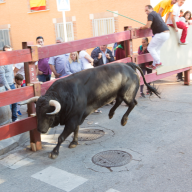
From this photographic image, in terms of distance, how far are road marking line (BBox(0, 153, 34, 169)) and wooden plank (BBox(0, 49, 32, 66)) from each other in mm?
1453

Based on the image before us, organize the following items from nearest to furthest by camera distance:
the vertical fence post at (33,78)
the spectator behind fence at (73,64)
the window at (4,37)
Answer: the vertical fence post at (33,78) → the spectator behind fence at (73,64) → the window at (4,37)

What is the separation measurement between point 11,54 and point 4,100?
68cm

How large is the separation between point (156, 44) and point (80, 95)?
3.01m

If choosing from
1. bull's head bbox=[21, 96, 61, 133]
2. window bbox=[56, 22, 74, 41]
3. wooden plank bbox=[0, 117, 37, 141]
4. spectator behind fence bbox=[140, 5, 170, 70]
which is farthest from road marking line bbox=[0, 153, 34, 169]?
window bbox=[56, 22, 74, 41]

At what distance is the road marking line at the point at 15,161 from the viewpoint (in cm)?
406

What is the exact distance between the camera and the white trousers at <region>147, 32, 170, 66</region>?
6.32m

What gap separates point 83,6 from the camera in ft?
47.1

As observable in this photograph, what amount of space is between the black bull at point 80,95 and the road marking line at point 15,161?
0.42 metres

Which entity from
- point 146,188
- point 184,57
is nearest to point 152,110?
point 184,57

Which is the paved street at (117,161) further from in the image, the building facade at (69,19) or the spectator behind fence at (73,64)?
the building facade at (69,19)

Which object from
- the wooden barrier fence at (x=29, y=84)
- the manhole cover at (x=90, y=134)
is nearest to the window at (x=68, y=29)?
the wooden barrier fence at (x=29, y=84)

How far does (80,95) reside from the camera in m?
4.20

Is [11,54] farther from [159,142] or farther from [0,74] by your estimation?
[159,142]

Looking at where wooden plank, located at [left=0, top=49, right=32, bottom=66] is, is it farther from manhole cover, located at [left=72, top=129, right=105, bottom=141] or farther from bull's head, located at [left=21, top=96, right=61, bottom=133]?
manhole cover, located at [left=72, top=129, right=105, bottom=141]
